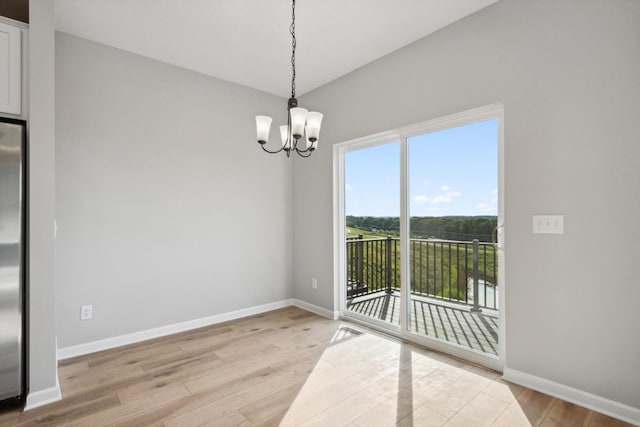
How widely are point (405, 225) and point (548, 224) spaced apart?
1.18m

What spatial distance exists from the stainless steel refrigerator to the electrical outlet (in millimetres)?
781

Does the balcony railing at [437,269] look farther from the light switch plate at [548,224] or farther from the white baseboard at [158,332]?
the white baseboard at [158,332]

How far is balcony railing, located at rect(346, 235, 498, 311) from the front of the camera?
2.54m

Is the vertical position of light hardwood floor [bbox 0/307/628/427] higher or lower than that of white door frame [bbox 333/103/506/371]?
lower

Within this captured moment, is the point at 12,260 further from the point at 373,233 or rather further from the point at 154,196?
the point at 373,233

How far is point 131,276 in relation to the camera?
3.00 metres

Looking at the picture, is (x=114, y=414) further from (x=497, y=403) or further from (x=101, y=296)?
(x=497, y=403)

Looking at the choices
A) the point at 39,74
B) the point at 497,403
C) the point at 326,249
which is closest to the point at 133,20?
the point at 39,74

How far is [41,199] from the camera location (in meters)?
2.01

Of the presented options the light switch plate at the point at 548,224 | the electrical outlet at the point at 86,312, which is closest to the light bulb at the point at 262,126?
the light switch plate at the point at 548,224

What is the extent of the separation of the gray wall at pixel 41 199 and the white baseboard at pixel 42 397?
1 cm

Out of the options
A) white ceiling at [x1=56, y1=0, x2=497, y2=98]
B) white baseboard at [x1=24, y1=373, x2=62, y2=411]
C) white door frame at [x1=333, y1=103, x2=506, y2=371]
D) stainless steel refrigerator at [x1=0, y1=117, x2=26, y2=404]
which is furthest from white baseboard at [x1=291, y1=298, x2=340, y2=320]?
white ceiling at [x1=56, y1=0, x2=497, y2=98]

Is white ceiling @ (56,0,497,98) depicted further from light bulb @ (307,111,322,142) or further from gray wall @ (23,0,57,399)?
light bulb @ (307,111,322,142)

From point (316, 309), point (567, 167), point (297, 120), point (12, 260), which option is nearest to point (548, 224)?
point (567, 167)
